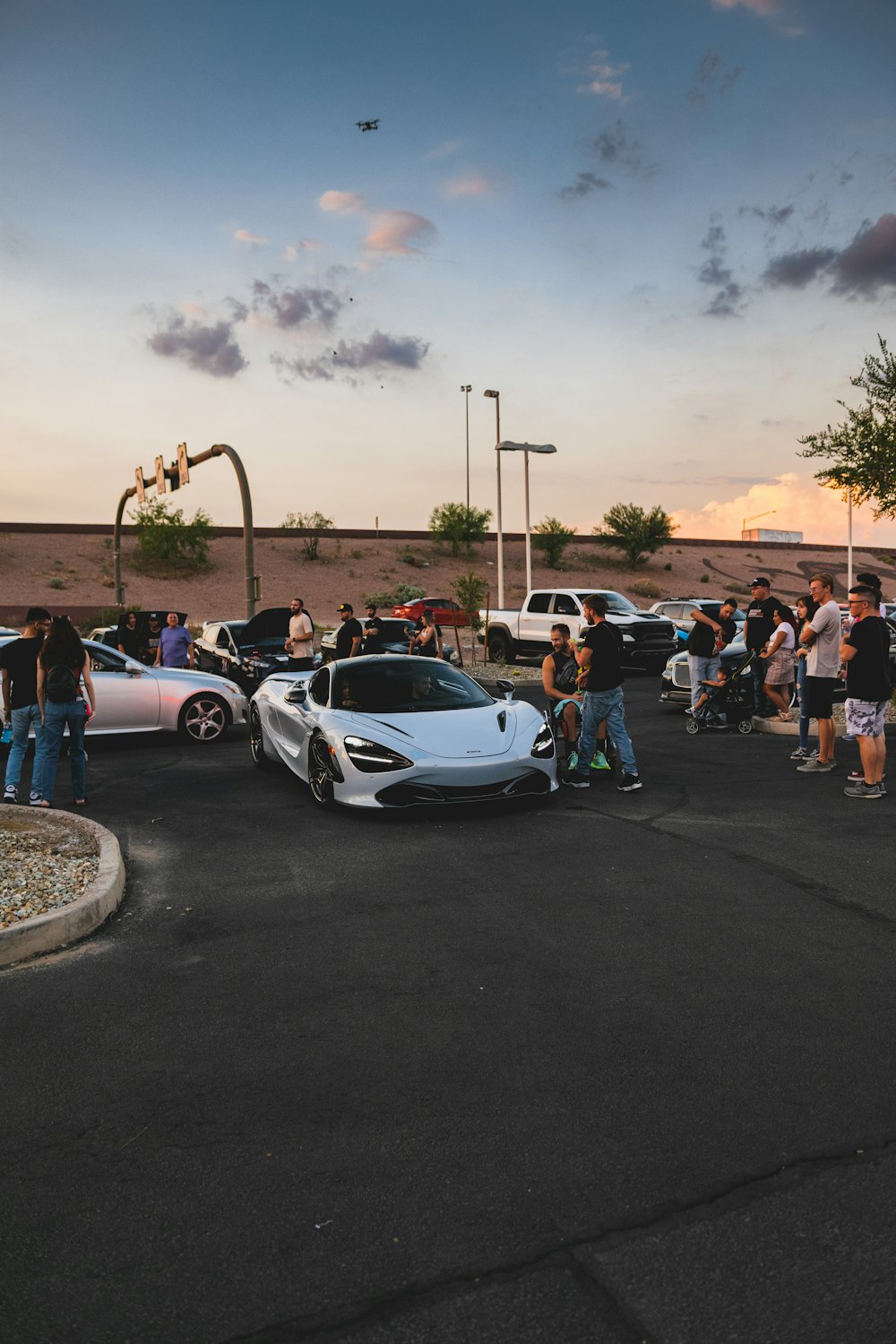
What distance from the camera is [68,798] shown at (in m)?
10.4

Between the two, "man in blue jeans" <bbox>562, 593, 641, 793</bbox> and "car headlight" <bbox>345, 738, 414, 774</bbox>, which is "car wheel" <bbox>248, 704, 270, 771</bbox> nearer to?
"car headlight" <bbox>345, 738, 414, 774</bbox>

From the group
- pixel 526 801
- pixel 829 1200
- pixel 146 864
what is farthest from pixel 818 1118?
pixel 526 801

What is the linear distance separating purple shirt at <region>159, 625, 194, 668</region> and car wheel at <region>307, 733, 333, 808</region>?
8586 mm

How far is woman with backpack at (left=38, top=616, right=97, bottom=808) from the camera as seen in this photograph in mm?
9453

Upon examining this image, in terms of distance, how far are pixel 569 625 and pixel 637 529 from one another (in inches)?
2207

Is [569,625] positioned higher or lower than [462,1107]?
higher

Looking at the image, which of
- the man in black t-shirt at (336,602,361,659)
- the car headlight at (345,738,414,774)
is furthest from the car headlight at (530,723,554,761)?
the man in black t-shirt at (336,602,361,659)

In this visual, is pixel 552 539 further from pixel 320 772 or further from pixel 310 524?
pixel 320 772

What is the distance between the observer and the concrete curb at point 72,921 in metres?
5.58

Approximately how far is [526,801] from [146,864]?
11.7 feet

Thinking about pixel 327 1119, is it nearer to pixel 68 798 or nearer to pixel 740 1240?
pixel 740 1240

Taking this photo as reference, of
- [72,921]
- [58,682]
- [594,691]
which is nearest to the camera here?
[72,921]

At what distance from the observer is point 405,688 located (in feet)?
34.0

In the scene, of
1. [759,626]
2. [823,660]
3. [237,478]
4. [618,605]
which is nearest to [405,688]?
[823,660]
